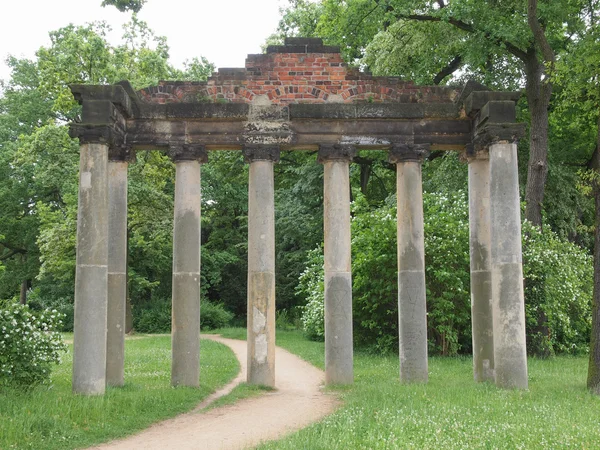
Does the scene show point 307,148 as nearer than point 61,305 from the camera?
Yes

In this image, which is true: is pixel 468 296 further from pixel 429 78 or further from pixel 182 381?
pixel 182 381

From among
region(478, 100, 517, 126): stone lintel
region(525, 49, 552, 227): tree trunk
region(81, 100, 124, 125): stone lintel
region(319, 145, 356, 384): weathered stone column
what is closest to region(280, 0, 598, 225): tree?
region(525, 49, 552, 227): tree trunk

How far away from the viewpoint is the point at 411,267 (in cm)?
1584

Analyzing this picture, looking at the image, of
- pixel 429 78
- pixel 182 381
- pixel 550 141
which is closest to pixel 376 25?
pixel 429 78

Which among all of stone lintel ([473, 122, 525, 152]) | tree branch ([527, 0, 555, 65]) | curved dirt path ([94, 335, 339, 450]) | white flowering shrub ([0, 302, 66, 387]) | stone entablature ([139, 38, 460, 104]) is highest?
tree branch ([527, 0, 555, 65])

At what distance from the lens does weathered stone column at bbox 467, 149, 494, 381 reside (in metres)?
16.1

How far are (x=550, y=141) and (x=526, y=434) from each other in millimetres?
23010

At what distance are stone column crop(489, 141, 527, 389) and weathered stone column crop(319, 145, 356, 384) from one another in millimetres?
3397

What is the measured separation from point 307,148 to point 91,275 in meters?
5.99

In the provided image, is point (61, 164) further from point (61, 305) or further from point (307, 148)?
point (307, 148)

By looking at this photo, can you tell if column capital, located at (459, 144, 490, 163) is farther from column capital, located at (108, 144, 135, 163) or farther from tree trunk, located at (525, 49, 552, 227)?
column capital, located at (108, 144, 135, 163)

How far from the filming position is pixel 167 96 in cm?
1591

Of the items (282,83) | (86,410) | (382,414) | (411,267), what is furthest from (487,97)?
(86,410)

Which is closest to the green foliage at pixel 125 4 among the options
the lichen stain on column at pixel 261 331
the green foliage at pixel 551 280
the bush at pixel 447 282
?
the lichen stain on column at pixel 261 331
